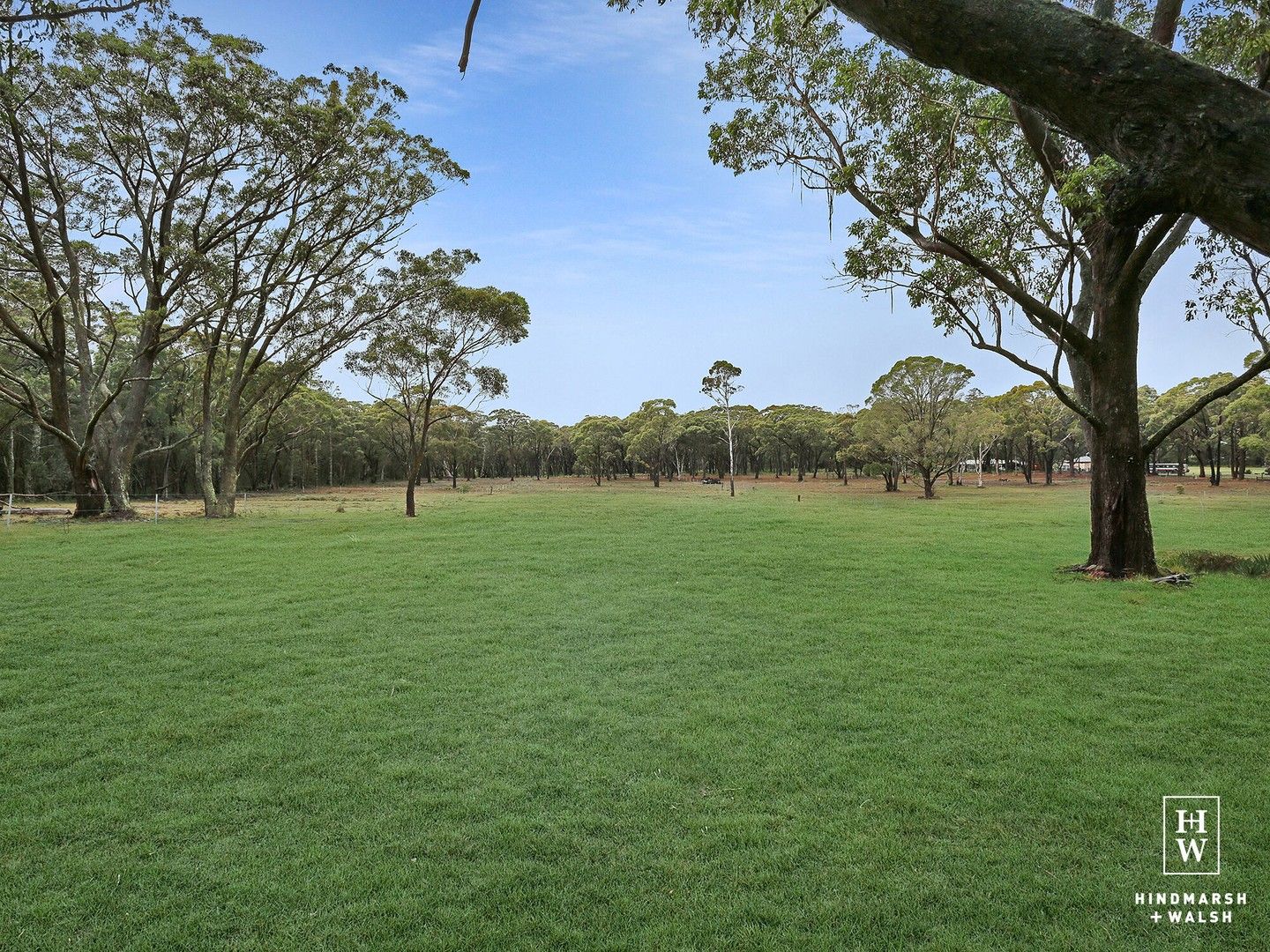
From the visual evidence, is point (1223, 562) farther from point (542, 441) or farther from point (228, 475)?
point (542, 441)

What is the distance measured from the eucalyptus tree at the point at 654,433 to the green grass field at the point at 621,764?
1860 inches

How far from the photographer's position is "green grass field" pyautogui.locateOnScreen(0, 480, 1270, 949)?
279 centimetres

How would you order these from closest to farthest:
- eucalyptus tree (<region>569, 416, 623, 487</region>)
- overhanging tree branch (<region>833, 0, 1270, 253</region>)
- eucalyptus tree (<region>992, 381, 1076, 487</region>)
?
1. overhanging tree branch (<region>833, 0, 1270, 253</region>)
2. eucalyptus tree (<region>992, 381, 1076, 487</region>)
3. eucalyptus tree (<region>569, 416, 623, 487</region>)

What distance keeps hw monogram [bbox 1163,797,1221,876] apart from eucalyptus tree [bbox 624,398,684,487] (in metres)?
52.9

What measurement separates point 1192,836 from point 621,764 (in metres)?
3.13

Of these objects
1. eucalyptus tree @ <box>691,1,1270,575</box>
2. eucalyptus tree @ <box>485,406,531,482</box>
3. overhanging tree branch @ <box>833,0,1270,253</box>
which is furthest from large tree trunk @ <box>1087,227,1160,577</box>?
eucalyptus tree @ <box>485,406,531,482</box>

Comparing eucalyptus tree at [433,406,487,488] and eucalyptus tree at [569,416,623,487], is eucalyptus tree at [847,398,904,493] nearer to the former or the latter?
eucalyptus tree at [569,416,623,487]

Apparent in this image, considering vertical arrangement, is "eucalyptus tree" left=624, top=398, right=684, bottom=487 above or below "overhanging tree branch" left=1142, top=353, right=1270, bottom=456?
above

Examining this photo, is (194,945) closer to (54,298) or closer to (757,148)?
(757,148)

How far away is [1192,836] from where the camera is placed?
131 inches

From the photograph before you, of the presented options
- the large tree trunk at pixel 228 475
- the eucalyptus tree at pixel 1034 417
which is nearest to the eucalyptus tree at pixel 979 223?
the large tree trunk at pixel 228 475

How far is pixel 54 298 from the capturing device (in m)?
18.7

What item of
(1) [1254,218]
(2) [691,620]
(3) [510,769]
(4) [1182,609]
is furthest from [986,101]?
(3) [510,769]

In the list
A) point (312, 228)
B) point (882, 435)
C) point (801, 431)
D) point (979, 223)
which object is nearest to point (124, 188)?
point (312, 228)
